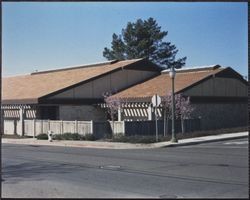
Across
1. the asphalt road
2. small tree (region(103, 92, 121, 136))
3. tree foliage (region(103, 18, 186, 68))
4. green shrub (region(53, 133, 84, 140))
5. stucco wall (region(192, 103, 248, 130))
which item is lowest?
the asphalt road

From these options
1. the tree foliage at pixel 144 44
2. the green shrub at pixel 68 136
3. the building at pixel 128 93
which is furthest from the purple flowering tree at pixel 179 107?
the tree foliage at pixel 144 44

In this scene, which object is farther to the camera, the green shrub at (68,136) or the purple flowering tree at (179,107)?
the purple flowering tree at (179,107)

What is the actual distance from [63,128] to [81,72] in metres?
13.3

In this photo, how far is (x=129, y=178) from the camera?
1205 centimetres

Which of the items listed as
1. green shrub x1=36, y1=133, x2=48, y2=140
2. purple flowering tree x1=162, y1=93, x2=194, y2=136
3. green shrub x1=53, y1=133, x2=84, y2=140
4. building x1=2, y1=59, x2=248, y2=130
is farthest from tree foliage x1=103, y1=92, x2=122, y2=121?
green shrub x1=53, y1=133, x2=84, y2=140

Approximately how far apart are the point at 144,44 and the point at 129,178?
62.0 meters

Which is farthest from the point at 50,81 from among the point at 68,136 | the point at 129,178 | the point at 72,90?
the point at 129,178

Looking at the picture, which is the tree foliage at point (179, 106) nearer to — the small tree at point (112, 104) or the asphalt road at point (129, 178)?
the small tree at point (112, 104)

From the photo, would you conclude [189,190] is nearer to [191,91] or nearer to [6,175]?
[6,175]

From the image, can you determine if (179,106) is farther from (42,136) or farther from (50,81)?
(50,81)

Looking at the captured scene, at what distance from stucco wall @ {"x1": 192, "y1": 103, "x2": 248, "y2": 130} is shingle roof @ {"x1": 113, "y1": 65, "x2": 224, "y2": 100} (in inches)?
92.8

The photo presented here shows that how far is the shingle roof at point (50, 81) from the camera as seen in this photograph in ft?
132

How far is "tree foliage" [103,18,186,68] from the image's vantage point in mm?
74375

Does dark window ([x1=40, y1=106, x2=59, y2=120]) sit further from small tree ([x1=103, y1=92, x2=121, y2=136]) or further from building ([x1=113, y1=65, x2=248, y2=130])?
building ([x1=113, y1=65, x2=248, y2=130])
